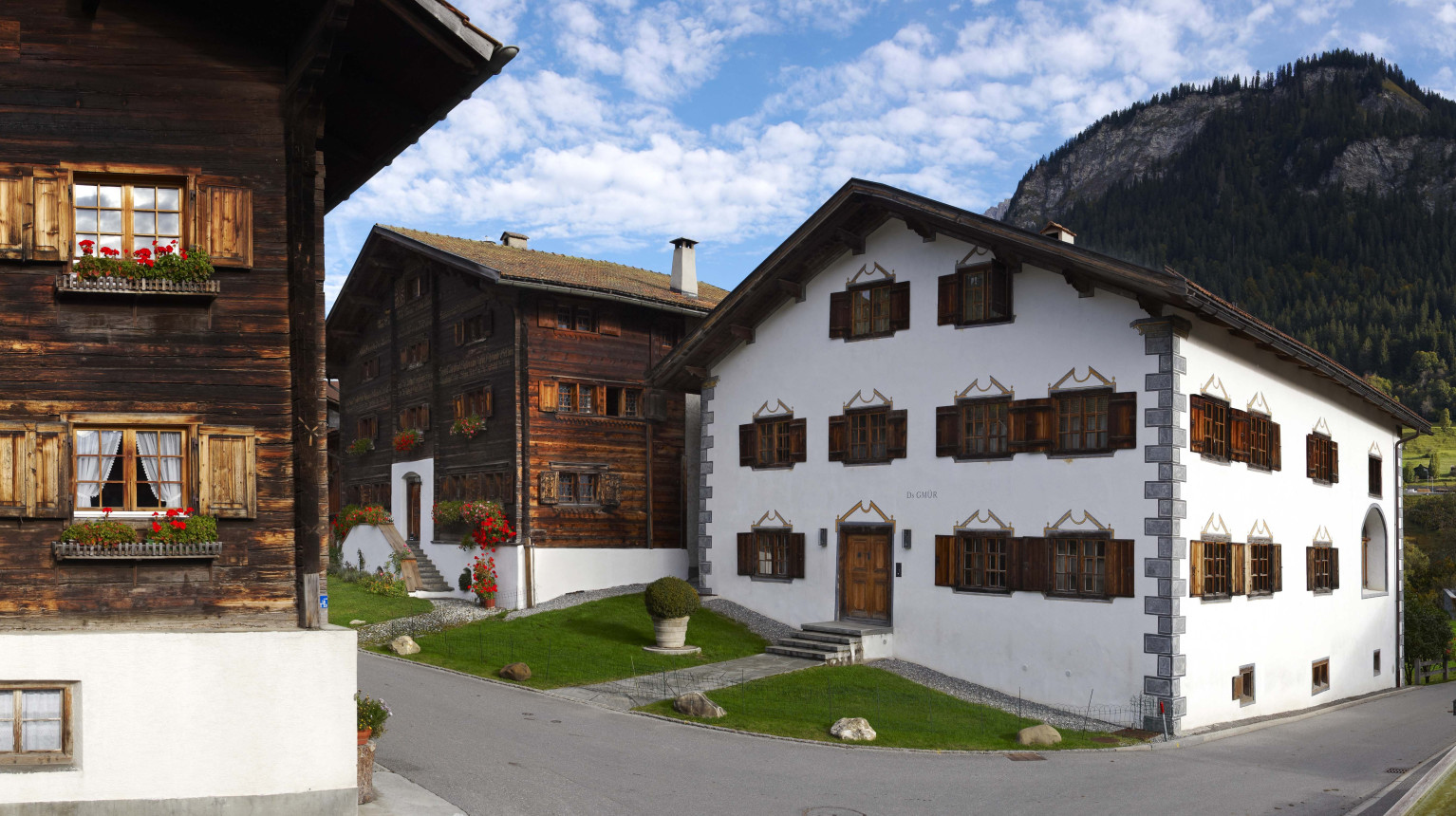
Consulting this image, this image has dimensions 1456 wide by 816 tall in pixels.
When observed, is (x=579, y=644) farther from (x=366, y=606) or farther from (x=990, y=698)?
(x=990, y=698)

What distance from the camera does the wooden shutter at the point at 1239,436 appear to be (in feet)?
69.5

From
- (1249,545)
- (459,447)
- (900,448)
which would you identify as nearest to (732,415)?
(900,448)

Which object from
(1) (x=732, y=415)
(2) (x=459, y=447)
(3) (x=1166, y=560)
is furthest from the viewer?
(2) (x=459, y=447)

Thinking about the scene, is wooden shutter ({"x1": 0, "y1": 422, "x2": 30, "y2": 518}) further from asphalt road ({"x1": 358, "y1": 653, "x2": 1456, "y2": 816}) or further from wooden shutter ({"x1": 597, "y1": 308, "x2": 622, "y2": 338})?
wooden shutter ({"x1": 597, "y1": 308, "x2": 622, "y2": 338})

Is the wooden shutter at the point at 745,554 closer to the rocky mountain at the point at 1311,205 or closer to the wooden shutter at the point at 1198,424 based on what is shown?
the wooden shutter at the point at 1198,424

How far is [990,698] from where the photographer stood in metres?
20.6

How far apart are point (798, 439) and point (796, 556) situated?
2496mm

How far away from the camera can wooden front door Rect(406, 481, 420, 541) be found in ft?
110

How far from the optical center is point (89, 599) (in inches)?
416

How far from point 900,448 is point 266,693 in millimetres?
14652

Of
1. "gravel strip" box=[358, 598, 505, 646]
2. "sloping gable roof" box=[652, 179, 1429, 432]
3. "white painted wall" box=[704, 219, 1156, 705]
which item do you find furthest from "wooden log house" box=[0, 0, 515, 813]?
"gravel strip" box=[358, 598, 505, 646]

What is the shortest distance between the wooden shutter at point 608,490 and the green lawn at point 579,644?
136 inches

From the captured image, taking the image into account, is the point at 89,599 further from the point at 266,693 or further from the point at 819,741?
the point at 819,741

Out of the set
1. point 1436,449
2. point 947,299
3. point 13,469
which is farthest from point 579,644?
point 1436,449
